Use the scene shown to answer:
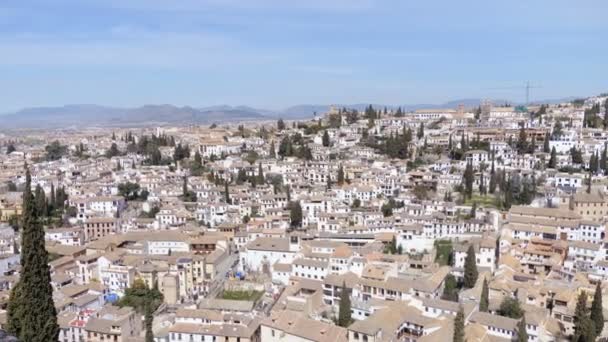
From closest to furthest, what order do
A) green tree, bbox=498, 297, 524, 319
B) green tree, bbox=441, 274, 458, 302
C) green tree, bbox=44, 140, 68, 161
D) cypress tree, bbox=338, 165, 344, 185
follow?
green tree, bbox=498, 297, 524, 319
green tree, bbox=441, 274, 458, 302
cypress tree, bbox=338, 165, 344, 185
green tree, bbox=44, 140, 68, 161

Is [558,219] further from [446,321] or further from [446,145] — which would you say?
[446,145]

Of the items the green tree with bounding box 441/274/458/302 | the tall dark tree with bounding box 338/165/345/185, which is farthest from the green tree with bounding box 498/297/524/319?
the tall dark tree with bounding box 338/165/345/185

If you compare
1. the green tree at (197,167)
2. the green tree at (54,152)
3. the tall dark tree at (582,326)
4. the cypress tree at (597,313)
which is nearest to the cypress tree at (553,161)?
the cypress tree at (597,313)

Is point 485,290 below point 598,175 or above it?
below

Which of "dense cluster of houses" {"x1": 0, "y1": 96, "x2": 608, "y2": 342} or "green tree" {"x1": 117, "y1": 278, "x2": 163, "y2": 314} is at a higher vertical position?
"dense cluster of houses" {"x1": 0, "y1": 96, "x2": 608, "y2": 342}

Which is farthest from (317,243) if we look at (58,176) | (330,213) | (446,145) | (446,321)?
(58,176)

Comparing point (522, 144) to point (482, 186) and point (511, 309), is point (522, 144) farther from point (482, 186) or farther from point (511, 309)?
point (511, 309)

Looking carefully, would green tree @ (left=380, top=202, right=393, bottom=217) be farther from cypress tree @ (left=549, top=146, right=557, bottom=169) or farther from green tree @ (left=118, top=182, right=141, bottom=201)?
green tree @ (left=118, top=182, right=141, bottom=201)
